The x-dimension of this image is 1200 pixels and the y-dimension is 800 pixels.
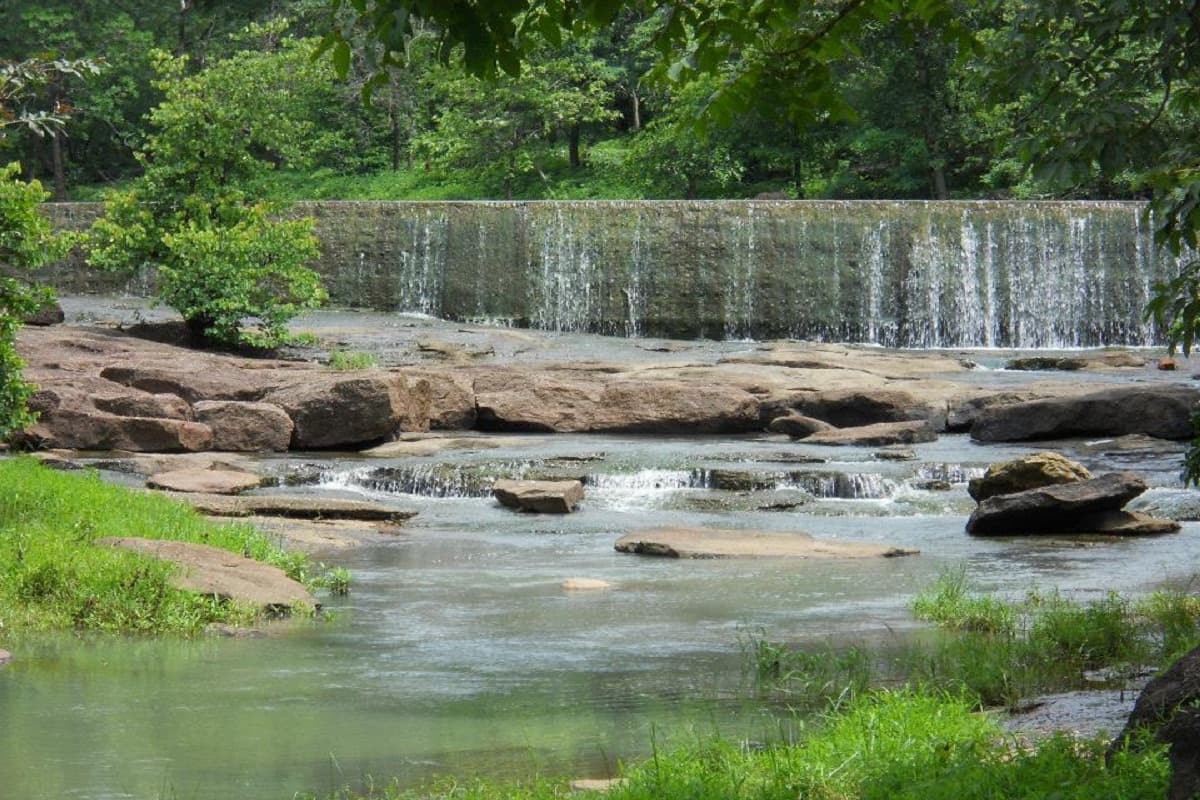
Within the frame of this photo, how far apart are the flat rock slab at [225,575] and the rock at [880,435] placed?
921cm

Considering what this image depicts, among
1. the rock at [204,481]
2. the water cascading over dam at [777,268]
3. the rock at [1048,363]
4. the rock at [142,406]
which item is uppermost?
the water cascading over dam at [777,268]

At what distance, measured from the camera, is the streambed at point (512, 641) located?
6359mm

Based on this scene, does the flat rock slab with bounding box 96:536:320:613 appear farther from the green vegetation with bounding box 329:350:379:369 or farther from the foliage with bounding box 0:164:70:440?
the green vegetation with bounding box 329:350:379:369

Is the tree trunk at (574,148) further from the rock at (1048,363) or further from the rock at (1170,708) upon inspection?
the rock at (1170,708)

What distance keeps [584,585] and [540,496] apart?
13.5 ft

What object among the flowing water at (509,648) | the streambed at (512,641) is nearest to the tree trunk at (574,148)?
the streambed at (512,641)

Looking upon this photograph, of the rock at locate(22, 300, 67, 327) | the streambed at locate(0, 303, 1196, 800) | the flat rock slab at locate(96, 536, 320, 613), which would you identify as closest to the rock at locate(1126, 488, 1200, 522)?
the streambed at locate(0, 303, 1196, 800)

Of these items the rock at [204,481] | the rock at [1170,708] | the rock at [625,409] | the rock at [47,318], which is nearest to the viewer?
the rock at [1170,708]

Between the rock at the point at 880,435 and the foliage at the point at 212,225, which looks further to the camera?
the foliage at the point at 212,225

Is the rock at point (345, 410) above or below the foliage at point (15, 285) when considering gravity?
below

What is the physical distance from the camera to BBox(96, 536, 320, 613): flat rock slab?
9539 millimetres

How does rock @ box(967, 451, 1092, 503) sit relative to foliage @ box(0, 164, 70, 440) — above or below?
below

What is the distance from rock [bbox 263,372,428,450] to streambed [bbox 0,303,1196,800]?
167 centimetres

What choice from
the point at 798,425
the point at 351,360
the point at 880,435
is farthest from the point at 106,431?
the point at 880,435
